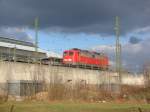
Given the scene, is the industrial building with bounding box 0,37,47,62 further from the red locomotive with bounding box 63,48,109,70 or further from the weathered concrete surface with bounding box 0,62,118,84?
the weathered concrete surface with bounding box 0,62,118,84

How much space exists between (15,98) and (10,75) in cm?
517

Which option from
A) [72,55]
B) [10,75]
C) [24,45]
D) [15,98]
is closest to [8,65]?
[10,75]

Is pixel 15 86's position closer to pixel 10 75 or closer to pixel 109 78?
pixel 10 75

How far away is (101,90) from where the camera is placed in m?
39.3

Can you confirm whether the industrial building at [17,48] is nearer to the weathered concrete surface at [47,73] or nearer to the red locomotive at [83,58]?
the red locomotive at [83,58]

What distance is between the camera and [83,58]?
203ft

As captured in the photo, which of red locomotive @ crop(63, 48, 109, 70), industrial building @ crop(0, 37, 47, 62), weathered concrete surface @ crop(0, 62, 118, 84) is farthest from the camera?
red locomotive @ crop(63, 48, 109, 70)

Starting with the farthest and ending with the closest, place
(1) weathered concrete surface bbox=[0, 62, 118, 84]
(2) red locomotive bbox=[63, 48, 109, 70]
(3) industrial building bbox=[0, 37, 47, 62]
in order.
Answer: (2) red locomotive bbox=[63, 48, 109, 70] < (3) industrial building bbox=[0, 37, 47, 62] < (1) weathered concrete surface bbox=[0, 62, 118, 84]

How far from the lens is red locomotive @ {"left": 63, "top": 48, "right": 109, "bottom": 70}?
60438 millimetres

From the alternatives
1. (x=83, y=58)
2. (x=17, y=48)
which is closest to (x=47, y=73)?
(x=83, y=58)

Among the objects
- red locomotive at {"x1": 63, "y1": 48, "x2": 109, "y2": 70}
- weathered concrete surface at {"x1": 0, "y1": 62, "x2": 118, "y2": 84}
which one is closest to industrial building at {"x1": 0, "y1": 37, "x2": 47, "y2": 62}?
red locomotive at {"x1": 63, "y1": 48, "x2": 109, "y2": 70}

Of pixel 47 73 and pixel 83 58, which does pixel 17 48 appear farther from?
pixel 47 73

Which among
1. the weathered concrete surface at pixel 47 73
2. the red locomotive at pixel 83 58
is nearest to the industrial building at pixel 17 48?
the red locomotive at pixel 83 58

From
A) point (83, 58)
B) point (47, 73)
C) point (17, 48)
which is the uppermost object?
point (17, 48)
